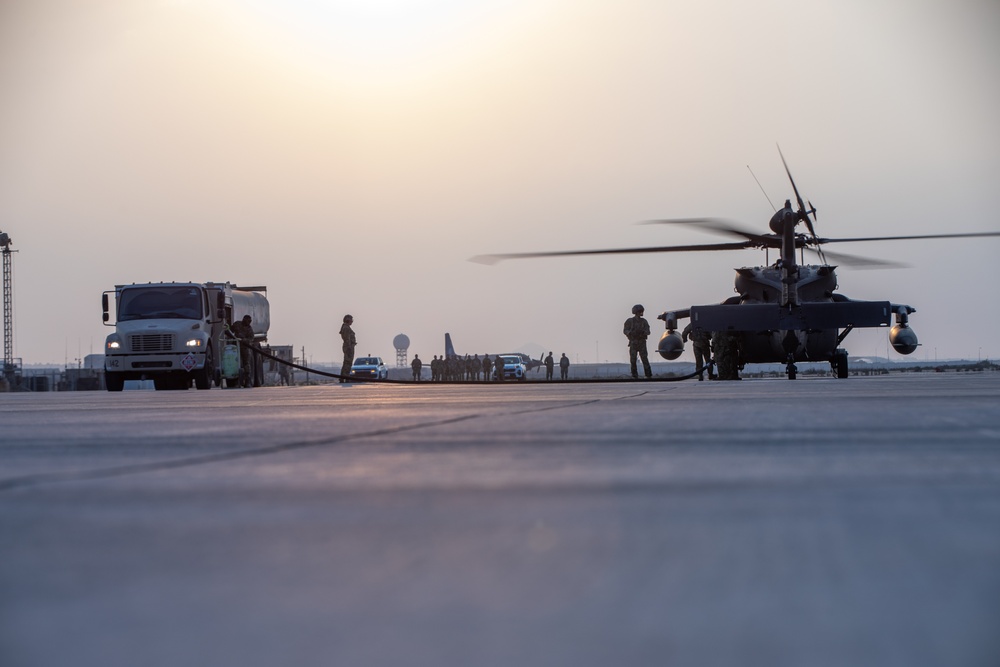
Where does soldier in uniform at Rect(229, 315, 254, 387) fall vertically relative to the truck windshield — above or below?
below

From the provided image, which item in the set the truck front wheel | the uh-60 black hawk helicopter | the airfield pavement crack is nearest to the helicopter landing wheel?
the uh-60 black hawk helicopter

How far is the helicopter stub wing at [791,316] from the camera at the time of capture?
1013 inches

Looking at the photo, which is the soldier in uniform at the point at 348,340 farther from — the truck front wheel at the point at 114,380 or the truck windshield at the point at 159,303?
the truck front wheel at the point at 114,380

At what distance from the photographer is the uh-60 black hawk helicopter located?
25766 mm

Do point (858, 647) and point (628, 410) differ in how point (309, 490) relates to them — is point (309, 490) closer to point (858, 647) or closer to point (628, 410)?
point (858, 647)

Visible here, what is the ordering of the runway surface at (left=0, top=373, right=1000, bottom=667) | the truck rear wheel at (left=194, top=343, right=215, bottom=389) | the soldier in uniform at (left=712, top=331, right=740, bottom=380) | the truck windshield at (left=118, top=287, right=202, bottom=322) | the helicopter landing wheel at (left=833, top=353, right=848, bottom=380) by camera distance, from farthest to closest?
1. the helicopter landing wheel at (left=833, top=353, right=848, bottom=380)
2. the truck windshield at (left=118, top=287, right=202, bottom=322)
3. the soldier in uniform at (left=712, top=331, right=740, bottom=380)
4. the truck rear wheel at (left=194, top=343, right=215, bottom=389)
5. the runway surface at (left=0, top=373, right=1000, bottom=667)

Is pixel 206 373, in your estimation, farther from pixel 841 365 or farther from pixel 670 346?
pixel 841 365

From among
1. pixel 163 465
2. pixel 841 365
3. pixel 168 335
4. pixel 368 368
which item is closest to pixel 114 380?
pixel 168 335

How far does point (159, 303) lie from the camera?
27.8 metres

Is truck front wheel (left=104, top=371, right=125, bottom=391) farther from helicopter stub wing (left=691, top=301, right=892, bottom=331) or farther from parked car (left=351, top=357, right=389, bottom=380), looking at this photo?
parked car (left=351, top=357, right=389, bottom=380)

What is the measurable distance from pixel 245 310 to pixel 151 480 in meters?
29.9

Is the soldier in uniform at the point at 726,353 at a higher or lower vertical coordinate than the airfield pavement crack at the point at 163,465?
higher

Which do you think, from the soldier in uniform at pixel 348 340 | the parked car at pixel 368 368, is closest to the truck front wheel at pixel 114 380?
the soldier in uniform at pixel 348 340

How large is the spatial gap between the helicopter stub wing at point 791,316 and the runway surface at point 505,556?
20712 millimetres
